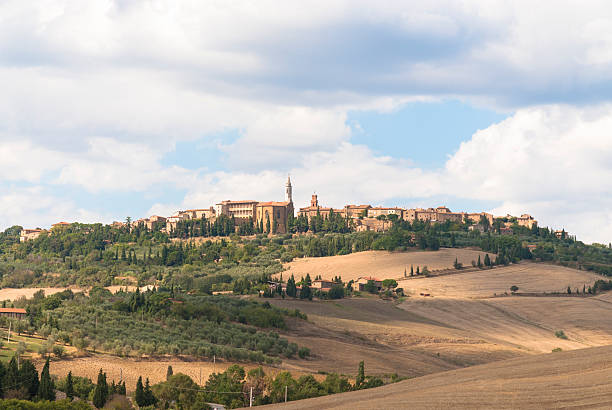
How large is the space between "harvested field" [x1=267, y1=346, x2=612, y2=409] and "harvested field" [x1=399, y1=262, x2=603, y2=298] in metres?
93.2

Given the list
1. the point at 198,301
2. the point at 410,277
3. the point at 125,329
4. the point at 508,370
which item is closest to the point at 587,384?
the point at 508,370

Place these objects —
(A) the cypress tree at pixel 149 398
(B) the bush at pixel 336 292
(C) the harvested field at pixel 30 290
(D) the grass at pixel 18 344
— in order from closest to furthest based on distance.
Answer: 1. (A) the cypress tree at pixel 149 398
2. (D) the grass at pixel 18 344
3. (B) the bush at pixel 336 292
4. (C) the harvested field at pixel 30 290

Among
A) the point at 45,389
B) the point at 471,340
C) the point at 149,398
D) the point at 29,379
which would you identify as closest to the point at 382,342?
the point at 471,340

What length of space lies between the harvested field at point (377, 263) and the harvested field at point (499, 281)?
822 cm

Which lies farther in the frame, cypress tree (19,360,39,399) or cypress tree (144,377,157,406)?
cypress tree (144,377,157,406)

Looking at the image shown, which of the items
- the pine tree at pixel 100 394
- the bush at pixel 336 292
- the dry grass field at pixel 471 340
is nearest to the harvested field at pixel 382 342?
the dry grass field at pixel 471 340

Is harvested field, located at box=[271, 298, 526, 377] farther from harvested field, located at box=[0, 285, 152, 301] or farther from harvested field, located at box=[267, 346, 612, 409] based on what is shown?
harvested field, located at box=[0, 285, 152, 301]

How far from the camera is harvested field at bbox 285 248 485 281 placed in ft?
531

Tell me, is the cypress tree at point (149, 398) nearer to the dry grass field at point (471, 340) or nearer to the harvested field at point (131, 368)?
the harvested field at point (131, 368)

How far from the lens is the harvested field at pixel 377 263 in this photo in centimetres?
16188

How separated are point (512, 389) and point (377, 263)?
5042 inches

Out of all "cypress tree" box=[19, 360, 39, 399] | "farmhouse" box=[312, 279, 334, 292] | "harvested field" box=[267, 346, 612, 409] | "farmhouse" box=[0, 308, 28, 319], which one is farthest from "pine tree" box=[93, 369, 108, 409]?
"farmhouse" box=[312, 279, 334, 292]

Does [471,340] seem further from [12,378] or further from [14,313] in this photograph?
[12,378]

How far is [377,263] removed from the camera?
552ft
